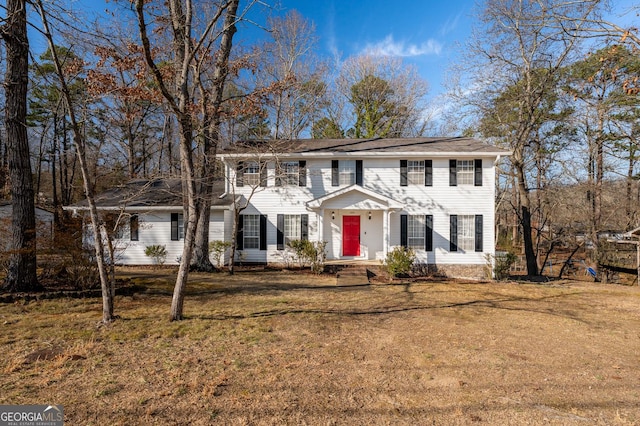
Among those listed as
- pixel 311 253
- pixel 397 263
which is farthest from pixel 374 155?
pixel 311 253

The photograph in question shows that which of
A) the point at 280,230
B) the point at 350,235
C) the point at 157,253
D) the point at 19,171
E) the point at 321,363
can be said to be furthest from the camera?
the point at 350,235

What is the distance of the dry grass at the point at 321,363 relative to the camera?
3.03 m

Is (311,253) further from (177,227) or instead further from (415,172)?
(177,227)

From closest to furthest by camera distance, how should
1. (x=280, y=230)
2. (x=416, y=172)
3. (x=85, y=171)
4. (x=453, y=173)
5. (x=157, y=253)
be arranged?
(x=85, y=171) → (x=453, y=173) → (x=157, y=253) → (x=416, y=172) → (x=280, y=230)

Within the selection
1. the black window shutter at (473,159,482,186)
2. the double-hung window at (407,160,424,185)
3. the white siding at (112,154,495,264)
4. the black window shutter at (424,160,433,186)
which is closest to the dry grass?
the white siding at (112,154,495,264)

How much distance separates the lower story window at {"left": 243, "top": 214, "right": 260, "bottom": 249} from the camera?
13.7 meters

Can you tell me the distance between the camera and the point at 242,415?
2896mm

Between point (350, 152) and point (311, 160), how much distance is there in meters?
1.76

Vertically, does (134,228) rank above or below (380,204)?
below

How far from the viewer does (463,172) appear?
13.3 m

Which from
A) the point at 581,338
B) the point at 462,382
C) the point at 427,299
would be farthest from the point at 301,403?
the point at 427,299

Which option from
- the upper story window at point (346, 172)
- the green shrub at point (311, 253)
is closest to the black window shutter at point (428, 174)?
the upper story window at point (346, 172)

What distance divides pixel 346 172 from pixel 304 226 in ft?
9.96

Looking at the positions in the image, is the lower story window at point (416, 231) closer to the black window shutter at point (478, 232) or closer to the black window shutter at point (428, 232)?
the black window shutter at point (428, 232)
